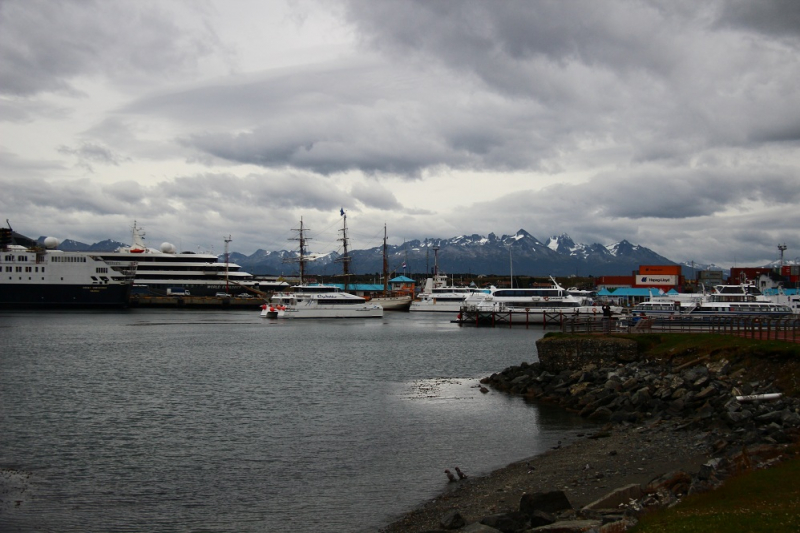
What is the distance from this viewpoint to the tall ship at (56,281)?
115m

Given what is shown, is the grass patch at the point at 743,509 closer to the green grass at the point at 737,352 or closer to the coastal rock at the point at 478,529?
the coastal rock at the point at 478,529

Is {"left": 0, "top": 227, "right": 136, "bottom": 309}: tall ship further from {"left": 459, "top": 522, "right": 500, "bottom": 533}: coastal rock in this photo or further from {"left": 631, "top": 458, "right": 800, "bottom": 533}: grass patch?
{"left": 631, "top": 458, "right": 800, "bottom": 533}: grass patch

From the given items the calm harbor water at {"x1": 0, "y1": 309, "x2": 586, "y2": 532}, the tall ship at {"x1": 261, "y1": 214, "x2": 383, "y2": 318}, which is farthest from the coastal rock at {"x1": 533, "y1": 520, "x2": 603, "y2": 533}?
the tall ship at {"x1": 261, "y1": 214, "x2": 383, "y2": 318}

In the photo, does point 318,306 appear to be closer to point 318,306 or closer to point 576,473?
point 318,306

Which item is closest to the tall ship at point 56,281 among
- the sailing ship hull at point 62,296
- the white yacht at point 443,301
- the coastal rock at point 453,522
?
the sailing ship hull at point 62,296

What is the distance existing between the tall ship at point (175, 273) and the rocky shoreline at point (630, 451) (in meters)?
126

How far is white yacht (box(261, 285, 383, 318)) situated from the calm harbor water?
5267cm

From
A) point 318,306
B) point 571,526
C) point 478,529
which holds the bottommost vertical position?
point 478,529

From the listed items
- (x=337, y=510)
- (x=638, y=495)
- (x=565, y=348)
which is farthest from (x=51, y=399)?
(x=638, y=495)

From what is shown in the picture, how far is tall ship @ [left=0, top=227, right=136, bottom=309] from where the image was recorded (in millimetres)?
115312

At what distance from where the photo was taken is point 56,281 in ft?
385

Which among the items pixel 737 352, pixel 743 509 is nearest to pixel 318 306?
pixel 737 352

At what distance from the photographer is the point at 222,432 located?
25.8 m

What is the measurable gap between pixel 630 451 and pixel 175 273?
141 metres
